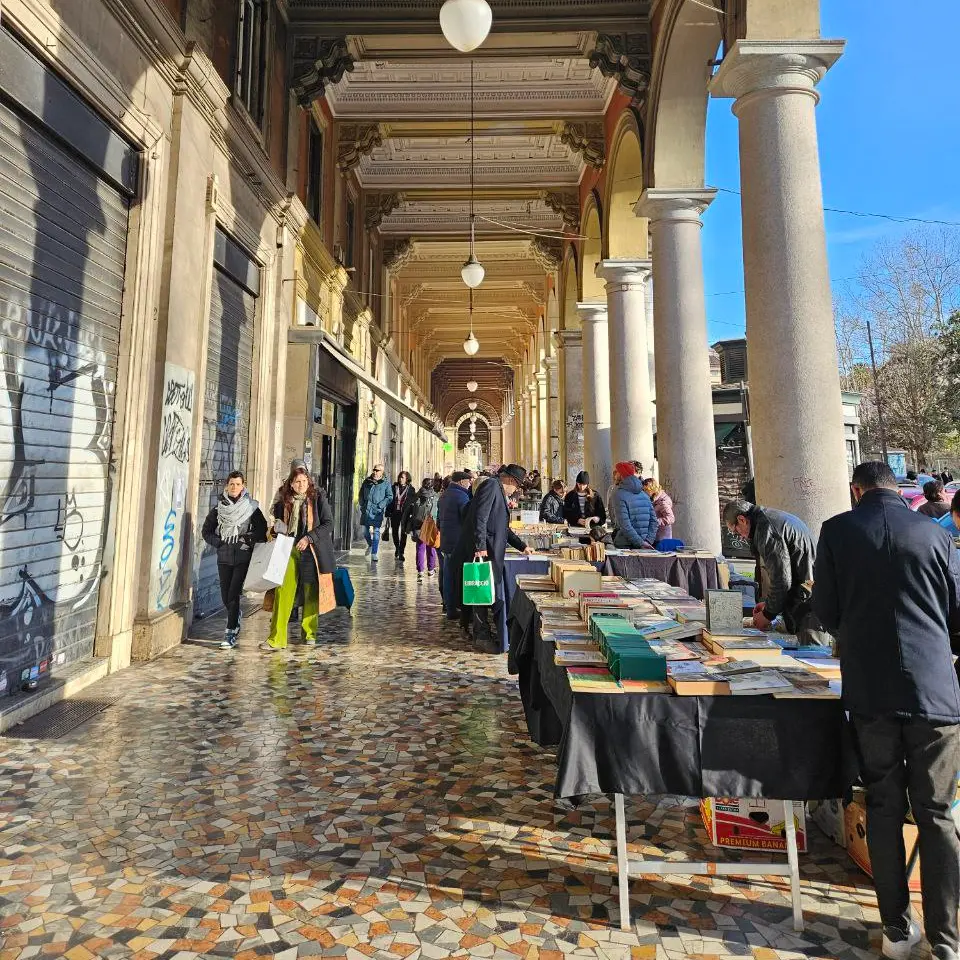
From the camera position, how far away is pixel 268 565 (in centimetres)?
489

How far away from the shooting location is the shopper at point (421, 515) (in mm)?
9367

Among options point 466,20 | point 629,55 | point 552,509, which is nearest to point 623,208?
point 629,55

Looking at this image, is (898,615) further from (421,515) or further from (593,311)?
(593,311)

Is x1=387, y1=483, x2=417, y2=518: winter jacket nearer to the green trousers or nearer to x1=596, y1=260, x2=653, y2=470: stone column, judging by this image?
x1=596, y1=260, x2=653, y2=470: stone column

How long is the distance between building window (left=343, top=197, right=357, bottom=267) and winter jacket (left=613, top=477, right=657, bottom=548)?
8992 mm

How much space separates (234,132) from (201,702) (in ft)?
18.6

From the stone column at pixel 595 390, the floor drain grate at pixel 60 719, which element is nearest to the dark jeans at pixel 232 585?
the floor drain grate at pixel 60 719

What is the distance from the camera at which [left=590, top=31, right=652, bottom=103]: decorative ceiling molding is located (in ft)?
26.3

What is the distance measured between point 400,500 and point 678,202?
6452 mm

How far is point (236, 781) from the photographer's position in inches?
110

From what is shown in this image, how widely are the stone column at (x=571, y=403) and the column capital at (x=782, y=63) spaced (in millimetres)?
9810

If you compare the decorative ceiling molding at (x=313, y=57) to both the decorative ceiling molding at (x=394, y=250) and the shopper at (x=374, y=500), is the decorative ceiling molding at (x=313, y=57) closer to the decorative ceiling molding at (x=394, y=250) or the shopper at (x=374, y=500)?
the shopper at (x=374, y=500)

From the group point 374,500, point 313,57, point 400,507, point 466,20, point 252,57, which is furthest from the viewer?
point 400,507

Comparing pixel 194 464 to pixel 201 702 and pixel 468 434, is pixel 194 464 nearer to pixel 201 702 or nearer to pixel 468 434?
pixel 201 702
